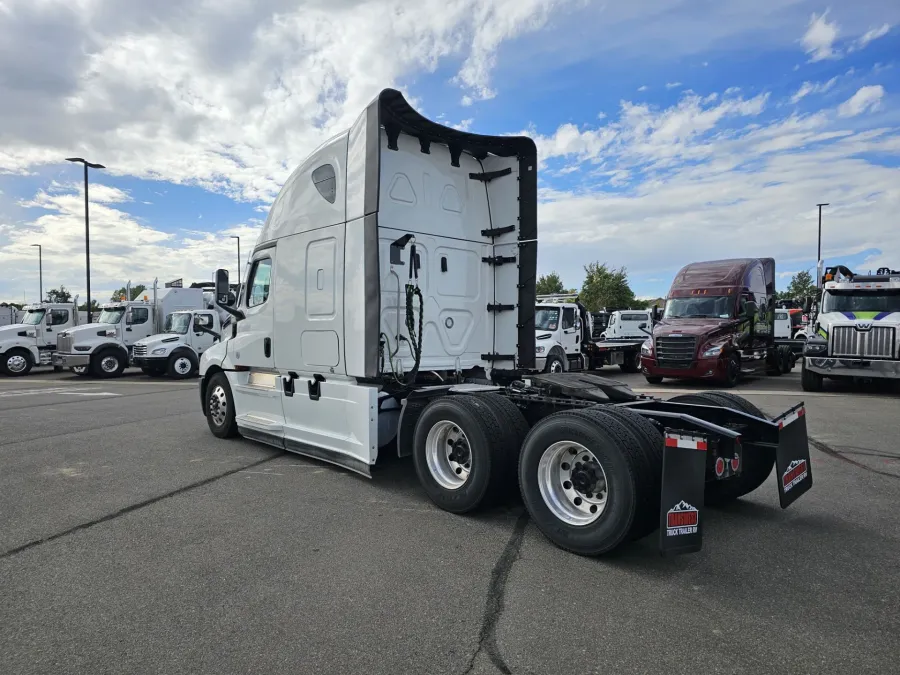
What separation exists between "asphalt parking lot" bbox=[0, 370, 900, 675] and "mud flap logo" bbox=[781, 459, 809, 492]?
0.39 meters

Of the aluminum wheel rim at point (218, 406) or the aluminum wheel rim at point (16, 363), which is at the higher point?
the aluminum wheel rim at point (218, 406)

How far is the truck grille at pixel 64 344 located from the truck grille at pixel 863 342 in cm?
2097

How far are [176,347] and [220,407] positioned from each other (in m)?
12.1

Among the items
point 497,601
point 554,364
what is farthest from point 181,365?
point 497,601

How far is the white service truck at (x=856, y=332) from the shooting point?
1224cm

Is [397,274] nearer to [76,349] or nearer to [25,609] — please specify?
[25,609]

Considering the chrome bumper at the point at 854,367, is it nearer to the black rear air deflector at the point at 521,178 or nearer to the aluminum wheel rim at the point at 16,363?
the black rear air deflector at the point at 521,178

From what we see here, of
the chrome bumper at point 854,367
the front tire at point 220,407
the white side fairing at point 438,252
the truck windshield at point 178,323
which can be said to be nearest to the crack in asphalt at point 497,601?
the white side fairing at point 438,252

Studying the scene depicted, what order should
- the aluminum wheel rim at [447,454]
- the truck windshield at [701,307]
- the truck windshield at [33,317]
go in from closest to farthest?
the aluminum wheel rim at [447,454] < the truck windshield at [701,307] < the truck windshield at [33,317]

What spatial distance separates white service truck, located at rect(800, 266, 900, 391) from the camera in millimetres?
12242

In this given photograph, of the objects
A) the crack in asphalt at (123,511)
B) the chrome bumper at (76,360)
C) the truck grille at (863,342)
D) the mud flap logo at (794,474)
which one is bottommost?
the crack in asphalt at (123,511)

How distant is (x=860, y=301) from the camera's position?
13156 mm

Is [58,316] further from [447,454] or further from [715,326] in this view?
[715,326]

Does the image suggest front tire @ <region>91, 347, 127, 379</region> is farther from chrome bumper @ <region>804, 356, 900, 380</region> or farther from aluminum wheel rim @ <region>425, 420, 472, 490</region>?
chrome bumper @ <region>804, 356, 900, 380</region>
